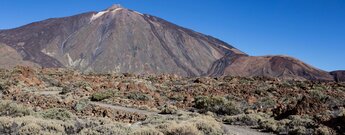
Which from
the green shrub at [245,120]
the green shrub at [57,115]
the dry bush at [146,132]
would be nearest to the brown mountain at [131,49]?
the green shrub at [245,120]

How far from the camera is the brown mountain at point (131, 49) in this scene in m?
138

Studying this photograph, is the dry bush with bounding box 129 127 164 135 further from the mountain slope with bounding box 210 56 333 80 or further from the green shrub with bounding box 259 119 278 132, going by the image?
the mountain slope with bounding box 210 56 333 80

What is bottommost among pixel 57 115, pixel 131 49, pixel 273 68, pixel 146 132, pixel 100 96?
pixel 146 132

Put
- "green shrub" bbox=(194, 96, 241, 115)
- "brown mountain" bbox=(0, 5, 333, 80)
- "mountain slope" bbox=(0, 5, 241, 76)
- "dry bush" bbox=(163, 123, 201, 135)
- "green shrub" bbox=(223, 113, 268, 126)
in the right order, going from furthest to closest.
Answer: "mountain slope" bbox=(0, 5, 241, 76), "brown mountain" bbox=(0, 5, 333, 80), "green shrub" bbox=(194, 96, 241, 115), "green shrub" bbox=(223, 113, 268, 126), "dry bush" bbox=(163, 123, 201, 135)

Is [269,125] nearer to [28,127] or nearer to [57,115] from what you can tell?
[57,115]

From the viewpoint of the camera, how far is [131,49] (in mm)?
154750

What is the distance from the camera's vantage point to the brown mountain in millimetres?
138500

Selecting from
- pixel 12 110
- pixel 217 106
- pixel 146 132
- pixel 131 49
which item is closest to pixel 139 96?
pixel 217 106

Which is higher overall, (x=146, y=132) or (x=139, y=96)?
(x=139, y=96)

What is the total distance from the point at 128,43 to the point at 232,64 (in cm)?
3823

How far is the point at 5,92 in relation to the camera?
2369 centimetres

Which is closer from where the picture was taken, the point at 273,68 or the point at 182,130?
the point at 182,130

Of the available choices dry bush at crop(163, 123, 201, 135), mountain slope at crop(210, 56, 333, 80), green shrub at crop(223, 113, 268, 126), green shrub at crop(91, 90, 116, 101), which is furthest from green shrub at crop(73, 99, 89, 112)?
mountain slope at crop(210, 56, 333, 80)

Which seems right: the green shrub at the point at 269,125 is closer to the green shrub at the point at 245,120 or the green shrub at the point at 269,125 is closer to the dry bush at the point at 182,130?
the green shrub at the point at 245,120
